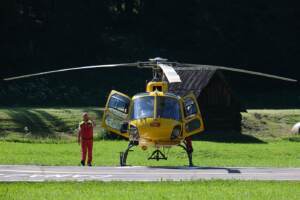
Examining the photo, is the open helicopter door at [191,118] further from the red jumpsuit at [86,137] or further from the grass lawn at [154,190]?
the grass lawn at [154,190]

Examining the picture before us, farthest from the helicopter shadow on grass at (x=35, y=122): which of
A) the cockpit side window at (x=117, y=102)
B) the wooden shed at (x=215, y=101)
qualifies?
the cockpit side window at (x=117, y=102)

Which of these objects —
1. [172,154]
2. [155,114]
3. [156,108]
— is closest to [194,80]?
[172,154]

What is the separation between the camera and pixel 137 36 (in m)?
82.3

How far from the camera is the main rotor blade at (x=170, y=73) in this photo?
24.8 m

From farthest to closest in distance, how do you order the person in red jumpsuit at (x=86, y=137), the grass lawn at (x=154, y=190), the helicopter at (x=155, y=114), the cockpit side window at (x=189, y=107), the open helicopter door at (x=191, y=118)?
the person in red jumpsuit at (x=86, y=137) → the cockpit side window at (x=189, y=107) → the open helicopter door at (x=191, y=118) → the helicopter at (x=155, y=114) → the grass lawn at (x=154, y=190)

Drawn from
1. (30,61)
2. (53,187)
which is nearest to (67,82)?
(30,61)

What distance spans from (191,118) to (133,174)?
20.5 feet

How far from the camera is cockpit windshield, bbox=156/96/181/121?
2791 centimetres

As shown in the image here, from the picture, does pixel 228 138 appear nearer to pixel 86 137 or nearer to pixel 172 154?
pixel 172 154

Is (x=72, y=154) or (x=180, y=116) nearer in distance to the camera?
(x=180, y=116)

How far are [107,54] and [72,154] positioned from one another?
4037 centimetres

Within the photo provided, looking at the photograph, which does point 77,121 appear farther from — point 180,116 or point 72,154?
point 180,116

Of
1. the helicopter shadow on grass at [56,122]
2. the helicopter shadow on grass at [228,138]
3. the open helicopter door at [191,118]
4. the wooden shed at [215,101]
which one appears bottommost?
the open helicopter door at [191,118]

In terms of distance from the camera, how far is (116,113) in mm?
29641
